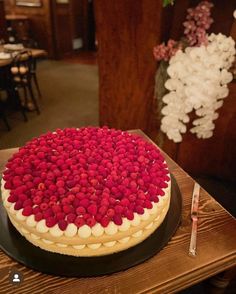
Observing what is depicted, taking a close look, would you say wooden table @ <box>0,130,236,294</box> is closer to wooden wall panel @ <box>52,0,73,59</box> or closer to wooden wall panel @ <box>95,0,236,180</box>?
wooden wall panel @ <box>95,0,236,180</box>

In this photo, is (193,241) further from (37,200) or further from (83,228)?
(37,200)

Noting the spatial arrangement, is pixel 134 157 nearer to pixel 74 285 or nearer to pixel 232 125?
pixel 74 285

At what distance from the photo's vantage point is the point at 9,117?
13.7 feet

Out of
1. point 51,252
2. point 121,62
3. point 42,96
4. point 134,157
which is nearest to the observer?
point 51,252

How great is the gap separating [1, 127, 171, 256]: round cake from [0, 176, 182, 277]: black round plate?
0.8 inches

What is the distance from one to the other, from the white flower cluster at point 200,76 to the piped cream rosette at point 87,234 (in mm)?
1067

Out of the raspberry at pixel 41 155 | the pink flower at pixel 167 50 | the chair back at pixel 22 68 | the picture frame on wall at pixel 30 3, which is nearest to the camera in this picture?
the raspberry at pixel 41 155

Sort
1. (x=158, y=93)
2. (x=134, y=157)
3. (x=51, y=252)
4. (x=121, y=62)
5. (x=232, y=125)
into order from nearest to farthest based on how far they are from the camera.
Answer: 1. (x=51, y=252)
2. (x=134, y=157)
3. (x=158, y=93)
4. (x=232, y=125)
5. (x=121, y=62)

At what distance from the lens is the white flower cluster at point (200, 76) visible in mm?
1742

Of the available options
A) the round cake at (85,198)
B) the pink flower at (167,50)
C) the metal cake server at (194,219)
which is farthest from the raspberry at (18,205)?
the pink flower at (167,50)

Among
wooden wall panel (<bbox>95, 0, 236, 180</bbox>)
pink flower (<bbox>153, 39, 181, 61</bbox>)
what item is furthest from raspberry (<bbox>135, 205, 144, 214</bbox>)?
wooden wall panel (<bbox>95, 0, 236, 180</bbox>)

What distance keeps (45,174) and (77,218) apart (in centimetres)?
22

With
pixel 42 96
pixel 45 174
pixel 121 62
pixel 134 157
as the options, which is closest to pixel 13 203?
pixel 45 174

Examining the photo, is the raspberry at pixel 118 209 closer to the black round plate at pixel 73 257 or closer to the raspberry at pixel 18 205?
the black round plate at pixel 73 257
